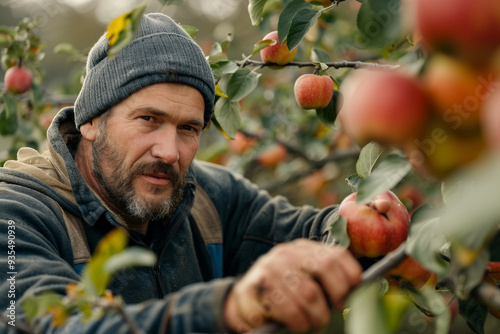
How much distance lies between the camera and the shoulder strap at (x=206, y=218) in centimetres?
161

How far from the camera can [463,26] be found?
431mm

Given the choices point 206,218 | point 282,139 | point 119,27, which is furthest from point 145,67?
point 282,139

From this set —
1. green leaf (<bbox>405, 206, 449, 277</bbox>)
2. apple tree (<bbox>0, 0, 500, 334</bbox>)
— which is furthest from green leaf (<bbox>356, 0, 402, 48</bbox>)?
green leaf (<bbox>405, 206, 449, 277</bbox>)

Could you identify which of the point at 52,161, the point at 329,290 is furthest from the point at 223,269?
the point at 329,290

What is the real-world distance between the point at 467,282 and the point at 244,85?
789 millimetres

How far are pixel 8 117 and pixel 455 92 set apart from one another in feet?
5.55

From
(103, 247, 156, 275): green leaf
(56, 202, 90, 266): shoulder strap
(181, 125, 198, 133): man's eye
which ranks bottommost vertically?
(56, 202, 90, 266): shoulder strap

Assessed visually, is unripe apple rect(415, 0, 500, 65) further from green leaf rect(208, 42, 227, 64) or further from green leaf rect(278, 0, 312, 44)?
green leaf rect(208, 42, 227, 64)

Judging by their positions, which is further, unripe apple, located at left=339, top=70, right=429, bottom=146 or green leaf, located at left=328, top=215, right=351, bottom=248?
green leaf, located at left=328, top=215, right=351, bottom=248

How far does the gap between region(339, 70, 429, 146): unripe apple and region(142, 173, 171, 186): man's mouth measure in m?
0.90

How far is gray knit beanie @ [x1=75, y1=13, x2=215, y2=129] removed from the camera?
1354 millimetres

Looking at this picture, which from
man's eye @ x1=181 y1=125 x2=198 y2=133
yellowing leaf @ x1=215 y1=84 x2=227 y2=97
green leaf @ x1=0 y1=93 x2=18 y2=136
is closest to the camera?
yellowing leaf @ x1=215 y1=84 x2=227 y2=97

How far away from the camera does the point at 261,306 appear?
59cm

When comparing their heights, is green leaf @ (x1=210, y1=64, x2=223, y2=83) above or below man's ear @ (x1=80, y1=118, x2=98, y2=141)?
above
